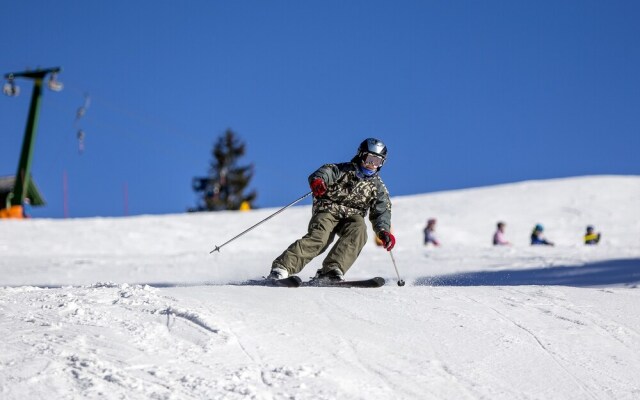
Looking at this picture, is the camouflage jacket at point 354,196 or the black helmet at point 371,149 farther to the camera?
the camouflage jacket at point 354,196

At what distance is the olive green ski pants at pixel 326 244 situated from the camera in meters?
7.82

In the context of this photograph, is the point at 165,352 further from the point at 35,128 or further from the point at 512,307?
the point at 35,128

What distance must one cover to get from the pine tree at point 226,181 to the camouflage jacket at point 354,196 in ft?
167

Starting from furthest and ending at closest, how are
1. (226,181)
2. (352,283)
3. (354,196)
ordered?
1. (226,181)
2. (354,196)
3. (352,283)

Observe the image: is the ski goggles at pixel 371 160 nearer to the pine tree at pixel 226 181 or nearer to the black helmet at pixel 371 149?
the black helmet at pixel 371 149

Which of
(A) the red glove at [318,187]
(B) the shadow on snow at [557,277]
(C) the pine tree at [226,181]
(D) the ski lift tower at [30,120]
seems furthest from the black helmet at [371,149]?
(C) the pine tree at [226,181]

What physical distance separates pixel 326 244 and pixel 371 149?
94cm

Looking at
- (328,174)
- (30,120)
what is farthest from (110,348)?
(30,120)

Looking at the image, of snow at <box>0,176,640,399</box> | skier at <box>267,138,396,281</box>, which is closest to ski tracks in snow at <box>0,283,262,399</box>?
snow at <box>0,176,640,399</box>

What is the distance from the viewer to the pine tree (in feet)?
201

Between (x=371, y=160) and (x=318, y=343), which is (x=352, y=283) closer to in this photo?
(x=371, y=160)

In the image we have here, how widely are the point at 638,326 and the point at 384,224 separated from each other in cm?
264

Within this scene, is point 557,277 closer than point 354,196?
No

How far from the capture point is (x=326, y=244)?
8.08m
